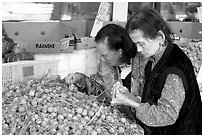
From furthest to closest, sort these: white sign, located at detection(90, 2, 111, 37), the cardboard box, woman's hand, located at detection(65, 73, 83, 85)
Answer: white sign, located at detection(90, 2, 111, 37)
the cardboard box
woman's hand, located at detection(65, 73, 83, 85)

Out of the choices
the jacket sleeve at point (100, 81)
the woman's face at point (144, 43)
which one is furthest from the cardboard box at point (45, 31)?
the woman's face at point (144, 43)

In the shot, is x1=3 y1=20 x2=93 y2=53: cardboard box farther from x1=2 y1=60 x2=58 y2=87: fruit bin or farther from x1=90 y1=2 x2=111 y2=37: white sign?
x1=2 y1=60 x2=58 y2=87: fruit bin

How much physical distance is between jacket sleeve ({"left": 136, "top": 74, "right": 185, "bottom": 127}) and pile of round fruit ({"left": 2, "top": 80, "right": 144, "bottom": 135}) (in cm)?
6

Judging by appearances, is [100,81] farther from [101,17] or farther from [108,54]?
[101,17]

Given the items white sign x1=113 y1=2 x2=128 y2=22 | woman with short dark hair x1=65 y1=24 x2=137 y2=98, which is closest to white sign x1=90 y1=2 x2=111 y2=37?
white sign x1=113 y1=2 x2=128 y2=22

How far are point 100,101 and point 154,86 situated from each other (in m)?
0.24

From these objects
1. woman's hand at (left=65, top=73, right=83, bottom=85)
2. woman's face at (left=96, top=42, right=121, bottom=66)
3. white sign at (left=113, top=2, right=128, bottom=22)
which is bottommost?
woman's hand at (left=65, top=73, right=83, bottom=85)

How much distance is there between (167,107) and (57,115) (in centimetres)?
41

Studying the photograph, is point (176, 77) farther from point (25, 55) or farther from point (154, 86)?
point (25, 55)

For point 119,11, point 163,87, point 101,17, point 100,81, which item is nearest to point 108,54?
point 100,81

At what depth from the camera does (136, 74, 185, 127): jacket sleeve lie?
3.92ft

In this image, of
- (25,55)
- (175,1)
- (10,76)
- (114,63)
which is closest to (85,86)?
(114,63)

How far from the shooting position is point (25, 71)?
163 centimetres

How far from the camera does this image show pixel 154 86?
1.31 m
